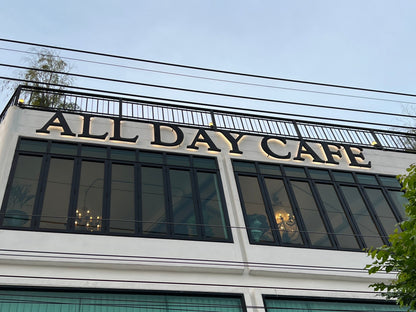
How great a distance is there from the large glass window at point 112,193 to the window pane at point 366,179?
548cm

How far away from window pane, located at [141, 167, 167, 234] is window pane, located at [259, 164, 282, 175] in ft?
11.5

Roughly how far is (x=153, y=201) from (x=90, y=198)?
1.74 m

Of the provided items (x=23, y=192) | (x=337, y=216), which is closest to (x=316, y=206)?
(x=337, y=216)

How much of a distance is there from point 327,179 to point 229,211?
13.9 ft

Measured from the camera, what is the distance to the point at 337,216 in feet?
43.3

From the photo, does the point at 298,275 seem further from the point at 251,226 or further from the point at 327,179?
the point at 327,179

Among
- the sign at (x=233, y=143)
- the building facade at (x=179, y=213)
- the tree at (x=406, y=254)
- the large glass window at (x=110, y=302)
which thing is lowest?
the tree at (x=406, y=254)

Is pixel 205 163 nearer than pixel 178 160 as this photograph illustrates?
No

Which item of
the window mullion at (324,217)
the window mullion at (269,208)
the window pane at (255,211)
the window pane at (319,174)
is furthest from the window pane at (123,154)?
the window pane at (319,174)

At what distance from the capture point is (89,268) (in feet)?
31.4

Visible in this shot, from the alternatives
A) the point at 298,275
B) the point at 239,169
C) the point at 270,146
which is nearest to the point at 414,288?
the point at 298,275

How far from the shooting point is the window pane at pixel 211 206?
11438mm

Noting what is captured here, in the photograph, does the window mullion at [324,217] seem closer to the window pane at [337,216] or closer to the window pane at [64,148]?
the window pane at [337,216]

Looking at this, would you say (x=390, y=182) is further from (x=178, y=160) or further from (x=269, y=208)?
(x=178, y=160)
